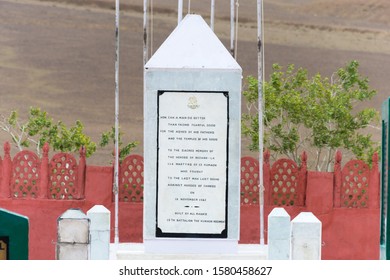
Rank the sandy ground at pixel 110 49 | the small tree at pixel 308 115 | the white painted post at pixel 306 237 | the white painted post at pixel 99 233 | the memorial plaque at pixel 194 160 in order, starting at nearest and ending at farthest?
the white painted post at pixel 306 237 < the white painted post at pixel 99 233 < the memorial plaque at pixel 194 160 < the small tree at pixel 308 115 < the sandy ground at pixel 110 49

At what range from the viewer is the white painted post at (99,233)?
34.6 feet

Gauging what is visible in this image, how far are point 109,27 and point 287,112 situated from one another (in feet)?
88.3

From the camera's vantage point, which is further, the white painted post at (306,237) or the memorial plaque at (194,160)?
the memorial plaque at (194,160)

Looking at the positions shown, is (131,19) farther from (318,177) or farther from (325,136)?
(318,177)

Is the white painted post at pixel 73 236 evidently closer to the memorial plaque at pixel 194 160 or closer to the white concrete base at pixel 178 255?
the white concrete base at pixel 178 255

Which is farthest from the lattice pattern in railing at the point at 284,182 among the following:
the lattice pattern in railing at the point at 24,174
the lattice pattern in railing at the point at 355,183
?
the lattice pattern in railing at the point at 24,174

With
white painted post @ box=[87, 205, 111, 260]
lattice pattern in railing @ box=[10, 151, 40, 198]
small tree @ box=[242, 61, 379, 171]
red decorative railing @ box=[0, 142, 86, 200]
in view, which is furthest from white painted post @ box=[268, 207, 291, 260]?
small tree @ box=[242, 61, 379, 171]

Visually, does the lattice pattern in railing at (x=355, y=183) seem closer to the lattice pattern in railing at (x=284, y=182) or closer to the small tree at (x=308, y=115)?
the lattice pattern in railing at (x=284, y=182)

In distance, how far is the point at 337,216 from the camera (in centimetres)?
1455

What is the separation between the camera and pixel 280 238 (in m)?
10.9

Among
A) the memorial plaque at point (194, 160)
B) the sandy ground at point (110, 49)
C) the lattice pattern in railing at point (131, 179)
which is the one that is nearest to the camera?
the memorial plaque at point (194, 160)

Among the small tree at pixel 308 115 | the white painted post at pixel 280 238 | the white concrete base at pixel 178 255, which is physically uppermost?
the small tree at pixel 308 115

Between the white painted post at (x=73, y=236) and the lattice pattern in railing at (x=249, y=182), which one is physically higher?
the lattice pattern in railing at (x=249, y=182)

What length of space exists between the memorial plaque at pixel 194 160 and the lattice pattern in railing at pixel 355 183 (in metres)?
3.32
